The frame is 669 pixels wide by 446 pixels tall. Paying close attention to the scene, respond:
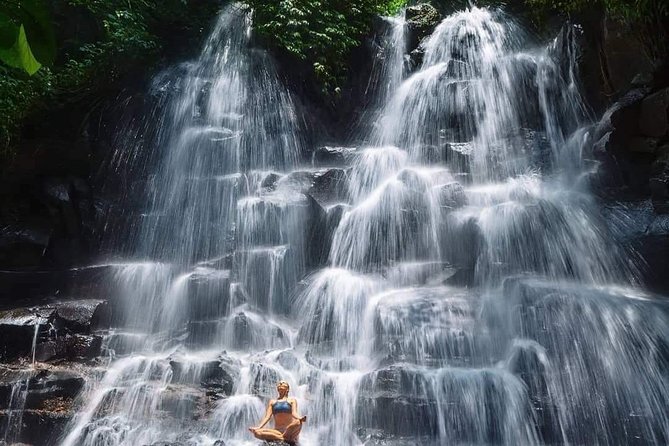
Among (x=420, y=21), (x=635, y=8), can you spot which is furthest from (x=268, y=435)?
(x=420, y=21)

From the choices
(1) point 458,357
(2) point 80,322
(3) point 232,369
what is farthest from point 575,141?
(2) point 80,322

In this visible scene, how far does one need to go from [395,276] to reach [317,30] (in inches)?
343

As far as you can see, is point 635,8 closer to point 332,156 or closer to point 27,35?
point 332,156

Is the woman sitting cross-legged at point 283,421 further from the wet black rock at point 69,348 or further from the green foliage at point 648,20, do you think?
the green foliage at point 648,20

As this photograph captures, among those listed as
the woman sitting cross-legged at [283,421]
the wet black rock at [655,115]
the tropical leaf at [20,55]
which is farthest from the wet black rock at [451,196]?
the tropical leaf at [20,55]

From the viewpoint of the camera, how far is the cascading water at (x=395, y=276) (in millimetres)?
6363

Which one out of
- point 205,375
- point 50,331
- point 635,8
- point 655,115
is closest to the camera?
point 205,375

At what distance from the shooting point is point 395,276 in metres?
9.21

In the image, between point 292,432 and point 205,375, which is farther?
point 205,375

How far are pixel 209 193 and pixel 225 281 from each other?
2981mm

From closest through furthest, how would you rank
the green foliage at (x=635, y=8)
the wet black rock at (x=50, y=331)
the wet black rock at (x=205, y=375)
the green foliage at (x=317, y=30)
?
the wet black rock at (x=205, y=375) < the wet black rock at (x=50, y=331) < the green foliage at (x=635, y=8) < the green foliage at (x=317, y=30)

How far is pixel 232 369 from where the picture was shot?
733 centimetres

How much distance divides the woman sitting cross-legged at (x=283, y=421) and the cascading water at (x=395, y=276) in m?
0.62

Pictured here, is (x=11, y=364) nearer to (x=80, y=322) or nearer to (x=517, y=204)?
(x=80, y=322)
